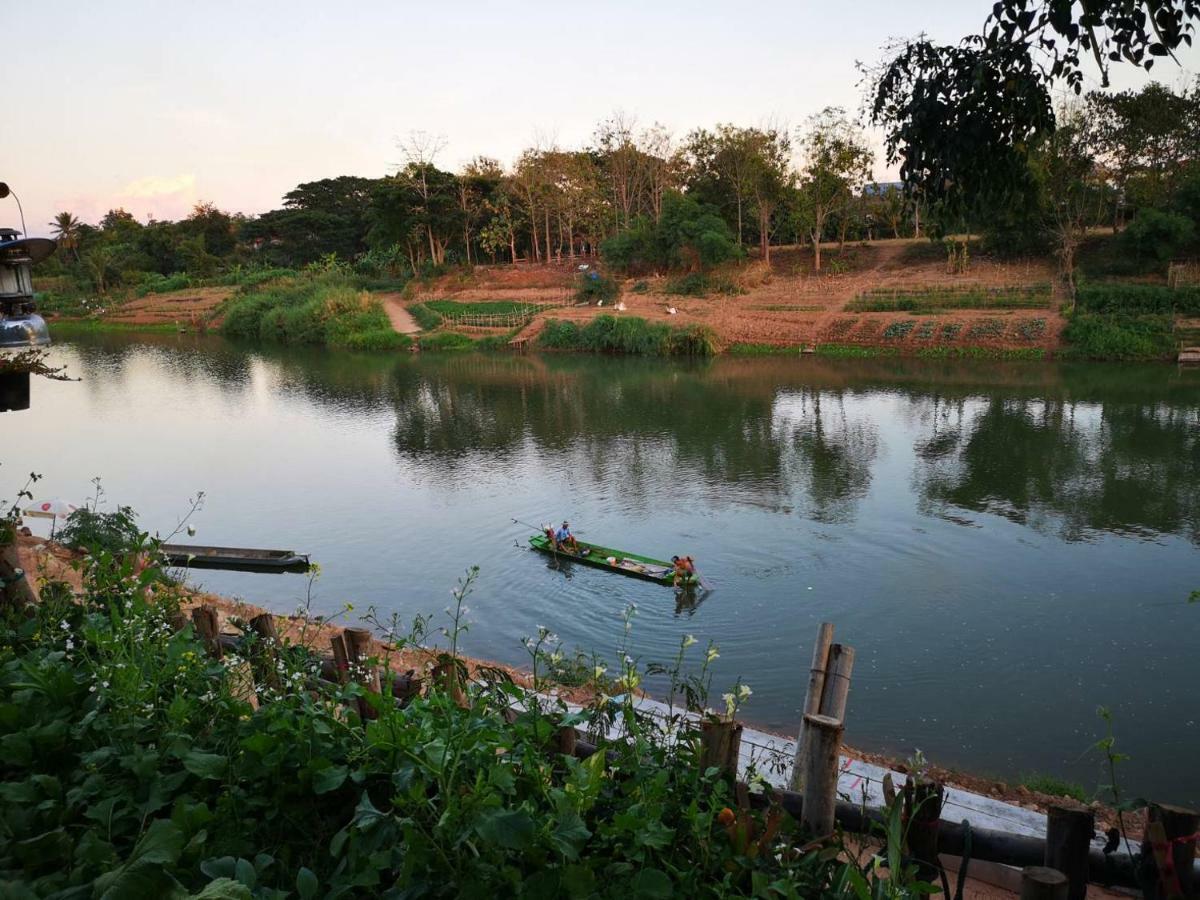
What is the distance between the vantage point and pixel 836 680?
3631mm

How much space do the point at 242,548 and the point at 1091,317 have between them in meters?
28.6

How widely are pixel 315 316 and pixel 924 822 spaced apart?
44954 mm

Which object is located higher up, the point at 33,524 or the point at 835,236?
the point at 835,236

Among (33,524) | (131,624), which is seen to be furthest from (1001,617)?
(33,524)

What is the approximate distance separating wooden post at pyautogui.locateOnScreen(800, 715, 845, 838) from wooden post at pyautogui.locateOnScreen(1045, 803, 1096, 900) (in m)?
0.68

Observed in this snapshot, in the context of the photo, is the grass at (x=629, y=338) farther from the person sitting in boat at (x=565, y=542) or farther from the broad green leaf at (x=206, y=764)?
the broad green leaf at (x=206, y=764)

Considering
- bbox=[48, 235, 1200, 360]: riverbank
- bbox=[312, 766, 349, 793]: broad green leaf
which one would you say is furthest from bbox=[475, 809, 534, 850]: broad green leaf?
bbox=[48, 235, 1200, 360]: riverbank

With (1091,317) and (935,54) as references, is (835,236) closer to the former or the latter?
(1091,317)

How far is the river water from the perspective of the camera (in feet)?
28.9

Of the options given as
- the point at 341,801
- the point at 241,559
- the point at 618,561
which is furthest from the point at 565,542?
the point at 341,801

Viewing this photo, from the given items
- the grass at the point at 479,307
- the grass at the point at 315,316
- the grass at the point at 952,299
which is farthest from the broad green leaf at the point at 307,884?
the grass at the point at 479,307

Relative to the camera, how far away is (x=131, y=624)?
3047 millimetres

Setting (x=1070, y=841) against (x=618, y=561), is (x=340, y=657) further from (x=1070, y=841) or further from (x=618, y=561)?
(x=618, y=561)

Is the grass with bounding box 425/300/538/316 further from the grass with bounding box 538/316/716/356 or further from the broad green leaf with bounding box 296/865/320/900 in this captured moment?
the broad green leaf with bounding box 296/865/320/900
